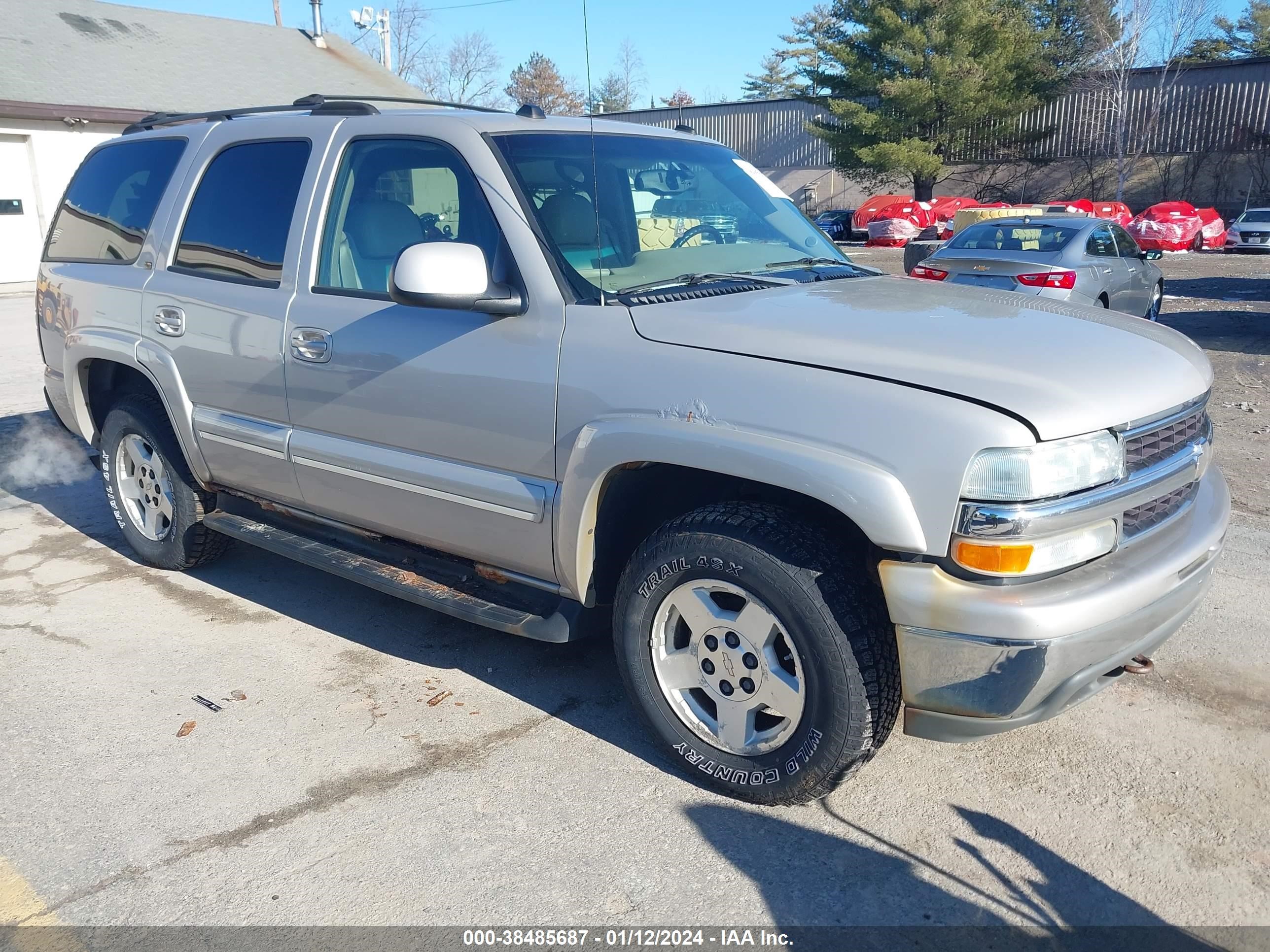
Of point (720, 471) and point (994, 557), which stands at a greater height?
point (720, 471)

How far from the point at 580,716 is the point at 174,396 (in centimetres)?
236

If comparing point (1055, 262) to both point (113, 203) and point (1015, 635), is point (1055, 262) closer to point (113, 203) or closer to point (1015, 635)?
point (113, 203)

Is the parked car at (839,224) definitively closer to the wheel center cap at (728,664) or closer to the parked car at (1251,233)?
the parked car at (1251,233)

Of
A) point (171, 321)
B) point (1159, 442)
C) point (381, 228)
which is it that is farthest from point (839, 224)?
point (1159, 442)

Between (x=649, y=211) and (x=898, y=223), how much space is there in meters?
31.2

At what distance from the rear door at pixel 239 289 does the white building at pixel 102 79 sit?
18.3 m

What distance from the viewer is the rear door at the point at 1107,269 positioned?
10.9 m

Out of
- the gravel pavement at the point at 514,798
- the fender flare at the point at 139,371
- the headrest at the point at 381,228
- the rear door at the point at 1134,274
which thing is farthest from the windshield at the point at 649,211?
the rear door at the point at 1134,274

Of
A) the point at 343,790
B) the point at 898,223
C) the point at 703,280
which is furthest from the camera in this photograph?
the point at 898,223

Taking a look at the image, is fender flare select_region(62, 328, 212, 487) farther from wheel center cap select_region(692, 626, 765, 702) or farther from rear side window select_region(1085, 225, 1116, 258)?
rear side window select_region(1085, 225, 1116, 258)

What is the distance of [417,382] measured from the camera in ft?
11.6

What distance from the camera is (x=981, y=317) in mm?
3172

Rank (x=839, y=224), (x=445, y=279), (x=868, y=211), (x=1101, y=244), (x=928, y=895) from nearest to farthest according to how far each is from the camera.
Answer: (x=928, y=895) → (x=445, y=279) → (x=1101, y=244) → (x=868, y=211) → (x=839, y=224)

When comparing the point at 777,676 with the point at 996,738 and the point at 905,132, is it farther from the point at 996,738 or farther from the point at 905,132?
the point at 905,132
